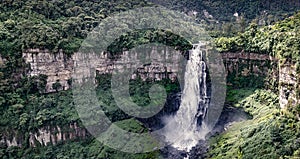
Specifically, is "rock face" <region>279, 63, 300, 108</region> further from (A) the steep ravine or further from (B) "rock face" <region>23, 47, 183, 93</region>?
(B) "rock face" <region>23, 47, 183, 93</region>

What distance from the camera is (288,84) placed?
26.6 meters

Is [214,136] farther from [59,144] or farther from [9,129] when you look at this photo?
[9,129]

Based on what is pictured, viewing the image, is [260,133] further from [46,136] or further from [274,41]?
[46,136]

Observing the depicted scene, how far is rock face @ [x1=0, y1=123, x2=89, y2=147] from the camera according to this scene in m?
30.3

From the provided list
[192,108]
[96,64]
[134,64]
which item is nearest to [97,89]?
[96,64]

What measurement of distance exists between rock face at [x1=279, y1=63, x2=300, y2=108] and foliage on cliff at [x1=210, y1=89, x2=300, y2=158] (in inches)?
32.4

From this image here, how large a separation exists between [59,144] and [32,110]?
3.24 metres

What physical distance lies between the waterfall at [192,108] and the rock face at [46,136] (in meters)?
7.15

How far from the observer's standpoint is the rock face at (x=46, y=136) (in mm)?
30266

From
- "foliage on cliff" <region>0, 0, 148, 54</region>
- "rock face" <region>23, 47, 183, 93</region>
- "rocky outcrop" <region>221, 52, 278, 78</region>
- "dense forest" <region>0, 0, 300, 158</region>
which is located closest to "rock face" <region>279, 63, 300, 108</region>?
"dense forest" <region>0, 0, 300, 158</region>

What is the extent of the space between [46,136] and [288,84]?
17552 mm

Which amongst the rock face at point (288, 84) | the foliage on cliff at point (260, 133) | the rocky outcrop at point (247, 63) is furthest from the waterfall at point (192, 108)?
the rock face at point (288, 84)

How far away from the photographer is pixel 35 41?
32094 millimetres

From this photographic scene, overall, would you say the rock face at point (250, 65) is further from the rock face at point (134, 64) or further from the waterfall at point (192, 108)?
the waterfall at point (192, 108)
